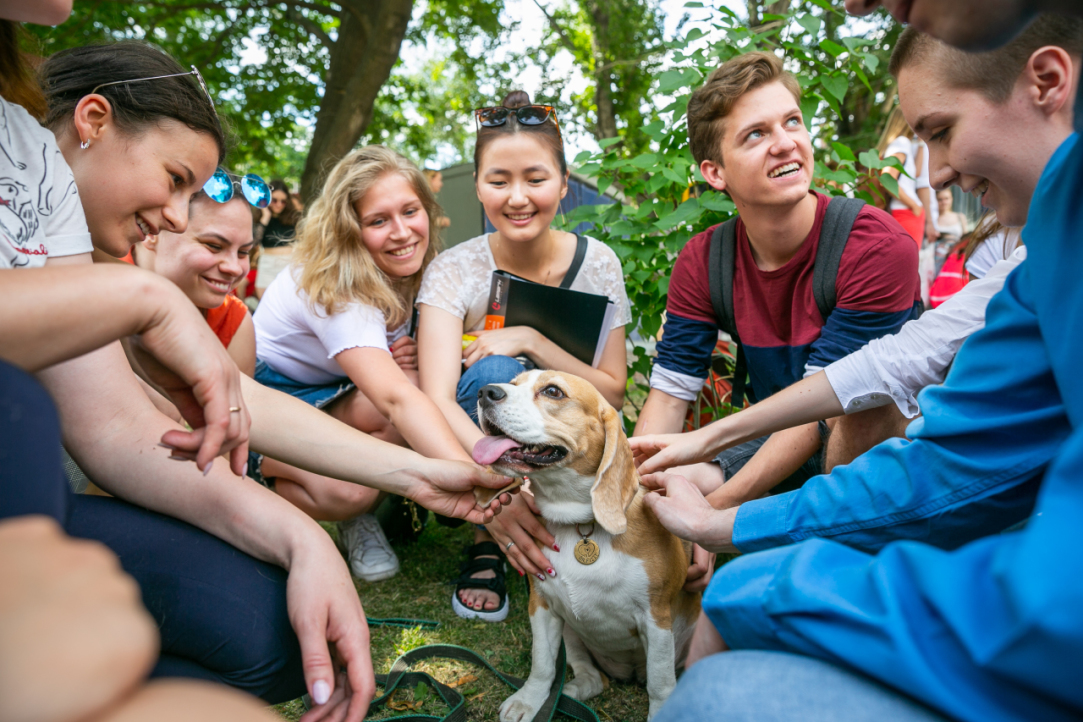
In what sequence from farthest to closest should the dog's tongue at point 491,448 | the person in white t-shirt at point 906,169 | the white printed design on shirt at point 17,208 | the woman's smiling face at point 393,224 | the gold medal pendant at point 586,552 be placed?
the person in white t-shirt at point 906,169
the woman's smiling face at point 393,224
the gold medal pendant at point 586,552
the dog's tongue at point 491,448
the white printed design on shirt at point 17,208

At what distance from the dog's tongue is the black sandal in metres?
0.92

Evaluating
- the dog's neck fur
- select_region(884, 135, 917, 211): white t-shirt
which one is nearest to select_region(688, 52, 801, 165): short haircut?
the dog's neck fur

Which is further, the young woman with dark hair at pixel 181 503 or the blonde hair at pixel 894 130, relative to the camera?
the blonde hair at pixel 894 130

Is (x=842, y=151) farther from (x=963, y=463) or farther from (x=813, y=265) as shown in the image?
(x=963, y=463)

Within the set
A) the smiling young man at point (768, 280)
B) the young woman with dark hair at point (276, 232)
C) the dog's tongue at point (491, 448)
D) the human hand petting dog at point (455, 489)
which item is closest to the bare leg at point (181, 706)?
the human hand petting dog at point (455, 489)

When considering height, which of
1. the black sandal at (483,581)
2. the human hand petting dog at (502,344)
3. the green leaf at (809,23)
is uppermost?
the green leaf at (809,23)

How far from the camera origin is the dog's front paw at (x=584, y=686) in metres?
2.32

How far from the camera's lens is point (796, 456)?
2518 mm

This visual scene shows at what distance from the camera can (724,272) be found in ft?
9.18

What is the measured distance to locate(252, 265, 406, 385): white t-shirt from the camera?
2906 mm

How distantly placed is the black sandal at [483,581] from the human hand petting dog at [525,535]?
52cm

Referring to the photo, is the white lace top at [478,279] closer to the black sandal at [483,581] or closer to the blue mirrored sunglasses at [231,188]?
the blue mirrored sunglasses at [231,188]

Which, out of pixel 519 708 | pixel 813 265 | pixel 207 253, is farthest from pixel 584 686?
pixel 207 253

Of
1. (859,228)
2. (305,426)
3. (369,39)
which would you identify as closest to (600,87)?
(369,39)
